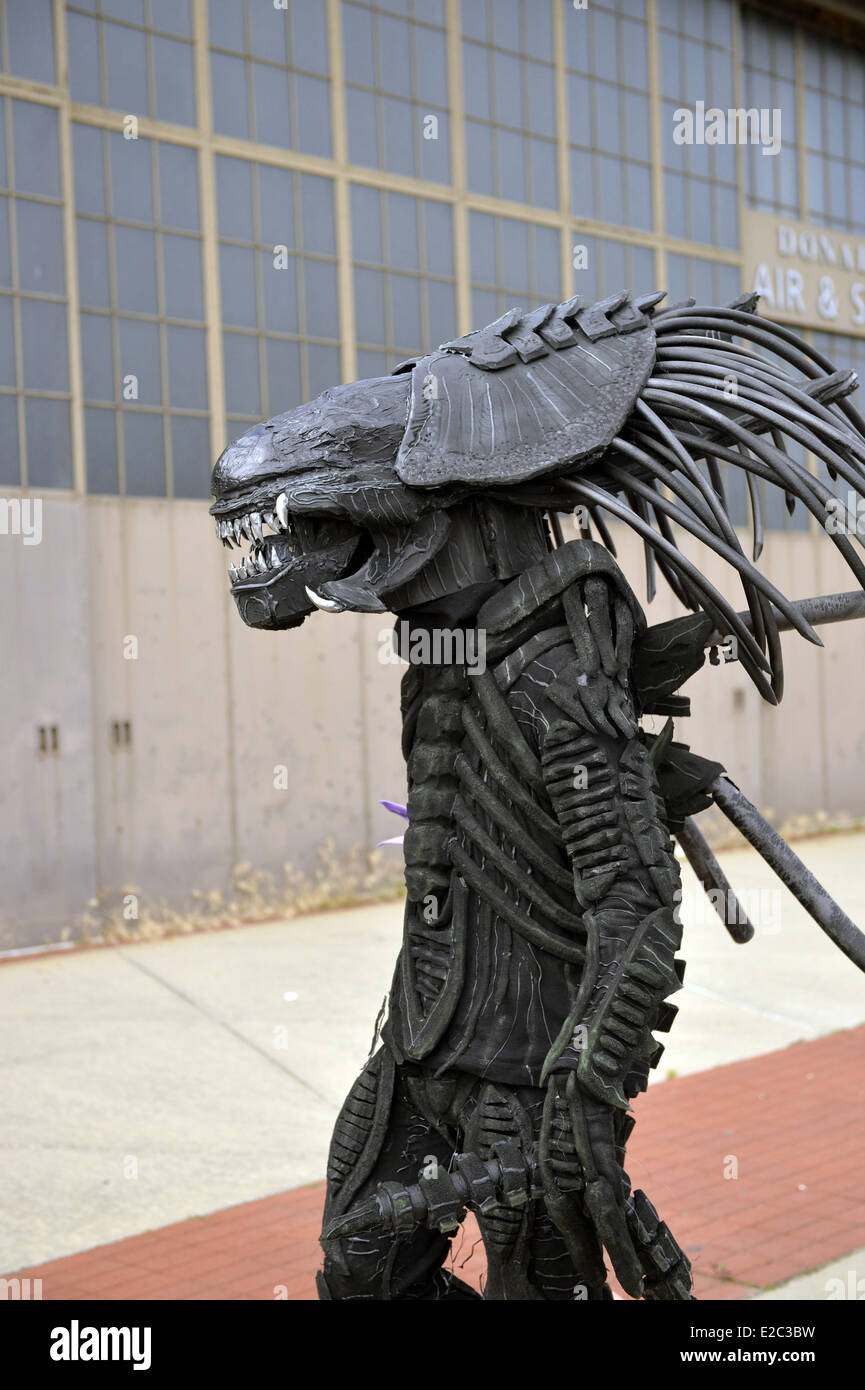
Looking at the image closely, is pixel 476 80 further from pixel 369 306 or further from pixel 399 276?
pixel 369 306

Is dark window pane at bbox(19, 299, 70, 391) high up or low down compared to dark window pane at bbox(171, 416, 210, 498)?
up

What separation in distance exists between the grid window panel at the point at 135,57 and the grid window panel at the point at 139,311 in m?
0.16

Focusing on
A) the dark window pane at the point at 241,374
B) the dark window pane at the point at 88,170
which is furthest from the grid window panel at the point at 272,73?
the dark window pane at the point at 241,374

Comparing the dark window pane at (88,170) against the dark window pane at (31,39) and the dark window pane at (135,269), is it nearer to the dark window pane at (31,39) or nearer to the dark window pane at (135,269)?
the dark window pane at (135,269)

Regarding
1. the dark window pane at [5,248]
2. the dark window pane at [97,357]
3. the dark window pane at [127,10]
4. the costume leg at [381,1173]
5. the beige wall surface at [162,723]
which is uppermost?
the dark window pane at [127,10]

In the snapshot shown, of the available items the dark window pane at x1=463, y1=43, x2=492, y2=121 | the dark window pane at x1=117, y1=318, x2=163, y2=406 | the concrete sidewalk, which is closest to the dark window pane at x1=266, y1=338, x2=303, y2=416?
the dark window pane at x1=117, y1=318, x2=163, y2=406

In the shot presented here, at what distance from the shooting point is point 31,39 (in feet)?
28.5

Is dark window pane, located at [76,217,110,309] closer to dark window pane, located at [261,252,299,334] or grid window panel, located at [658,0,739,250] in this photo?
dark window pane, located at [261,252,299,334]

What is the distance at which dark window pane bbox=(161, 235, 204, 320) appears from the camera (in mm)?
9398

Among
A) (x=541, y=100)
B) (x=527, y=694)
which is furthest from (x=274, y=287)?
(x=527, y=694)

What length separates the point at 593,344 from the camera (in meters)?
2.97

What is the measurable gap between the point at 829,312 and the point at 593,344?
1148 cm

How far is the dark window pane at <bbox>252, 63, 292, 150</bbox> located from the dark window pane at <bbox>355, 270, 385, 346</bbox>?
107 cm

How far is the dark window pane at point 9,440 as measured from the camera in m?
8.60
